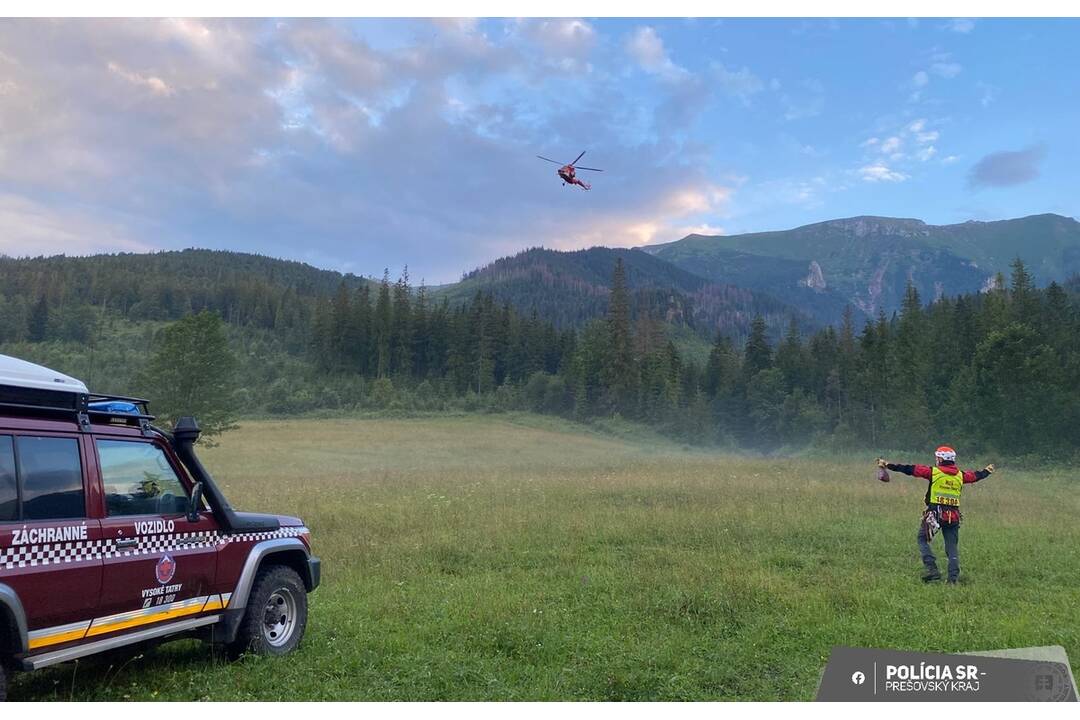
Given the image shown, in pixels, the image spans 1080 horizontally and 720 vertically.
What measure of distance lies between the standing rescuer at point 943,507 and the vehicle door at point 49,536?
34.1 feet

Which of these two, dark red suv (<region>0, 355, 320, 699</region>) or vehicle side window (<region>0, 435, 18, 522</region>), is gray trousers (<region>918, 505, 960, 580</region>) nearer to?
dark red suv (<region>0, 355, 320, 699</region>)

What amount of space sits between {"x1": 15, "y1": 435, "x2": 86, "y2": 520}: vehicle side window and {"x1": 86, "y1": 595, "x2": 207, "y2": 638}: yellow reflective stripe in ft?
2.79

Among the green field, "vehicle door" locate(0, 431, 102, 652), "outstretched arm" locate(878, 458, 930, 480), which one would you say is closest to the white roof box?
"vehicle door" locate(0, 431, 102, 652)

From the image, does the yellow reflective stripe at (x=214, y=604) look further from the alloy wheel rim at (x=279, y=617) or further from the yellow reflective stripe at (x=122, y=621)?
the alloy wheel rim at (x=279, y=617)

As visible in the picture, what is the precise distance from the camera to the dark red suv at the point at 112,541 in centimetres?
493

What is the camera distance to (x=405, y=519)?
16141mm

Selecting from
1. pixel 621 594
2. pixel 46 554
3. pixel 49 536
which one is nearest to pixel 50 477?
pixel 49 536

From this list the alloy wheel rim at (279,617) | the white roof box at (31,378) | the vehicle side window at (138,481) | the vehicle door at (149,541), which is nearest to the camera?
the white roof box at (31,378)

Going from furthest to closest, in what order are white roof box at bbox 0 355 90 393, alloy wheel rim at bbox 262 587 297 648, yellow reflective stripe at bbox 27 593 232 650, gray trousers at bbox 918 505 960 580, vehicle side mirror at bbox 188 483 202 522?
gray trousers at bbox 918 505 960 580 < alloy wheel rim at bbox 262 587 297 648 < vehicle side mirror at bbox 188 483 202 522 < white roof box at bbox 0 355 90 393 < yellow reflective stripe at bbox 27 593 232 650

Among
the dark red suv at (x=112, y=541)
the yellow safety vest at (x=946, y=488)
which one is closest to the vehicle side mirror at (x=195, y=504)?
the dark red suv at (x=112, y=541)

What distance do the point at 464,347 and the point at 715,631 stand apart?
311ft

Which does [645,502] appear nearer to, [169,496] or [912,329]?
[169,496]

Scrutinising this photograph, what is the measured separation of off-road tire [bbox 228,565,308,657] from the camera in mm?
6879

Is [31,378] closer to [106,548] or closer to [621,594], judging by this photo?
[106,548]
